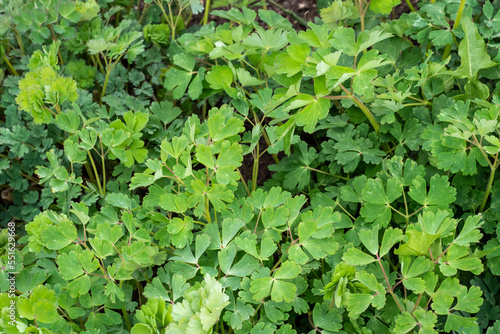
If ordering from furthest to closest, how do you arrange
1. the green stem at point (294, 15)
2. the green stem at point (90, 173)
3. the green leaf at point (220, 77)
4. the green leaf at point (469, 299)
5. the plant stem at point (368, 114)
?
the green stem at point (294, 15), the green stem at point (90, 173), the green leaf at point (220, 77), the plant stem at point (368, 114), the green leaf at point (469, 299)

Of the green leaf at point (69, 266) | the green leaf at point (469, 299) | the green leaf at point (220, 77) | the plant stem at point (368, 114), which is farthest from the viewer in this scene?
the green leaf at point (220, 77)

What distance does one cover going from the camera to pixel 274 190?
1.61m

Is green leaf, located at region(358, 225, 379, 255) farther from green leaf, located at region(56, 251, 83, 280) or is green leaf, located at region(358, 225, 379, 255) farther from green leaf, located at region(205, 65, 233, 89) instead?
green leaf, located at region(56, 251, 83, 280)

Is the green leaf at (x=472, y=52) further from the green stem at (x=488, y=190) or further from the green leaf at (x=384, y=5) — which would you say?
the green stem at (x=488, y=190)

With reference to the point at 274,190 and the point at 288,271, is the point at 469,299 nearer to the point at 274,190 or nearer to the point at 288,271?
the point at 288,271

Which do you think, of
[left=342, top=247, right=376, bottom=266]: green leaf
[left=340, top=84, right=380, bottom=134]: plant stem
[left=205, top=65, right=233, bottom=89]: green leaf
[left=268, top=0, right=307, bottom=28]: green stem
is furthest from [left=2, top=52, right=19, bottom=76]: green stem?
[left=342, top=247, right=376, bottom=266]: green leaf

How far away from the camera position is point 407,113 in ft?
5.94

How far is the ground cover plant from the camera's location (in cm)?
141

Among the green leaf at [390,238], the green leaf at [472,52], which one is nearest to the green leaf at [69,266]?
the green leaf at [390,238]

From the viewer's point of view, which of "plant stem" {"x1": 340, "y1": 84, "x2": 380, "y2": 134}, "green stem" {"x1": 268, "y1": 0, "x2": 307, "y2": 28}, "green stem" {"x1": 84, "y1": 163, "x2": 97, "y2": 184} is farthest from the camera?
"green stem" {"x1": 268, "y1": 0, "x2": 307, "y2": 28}

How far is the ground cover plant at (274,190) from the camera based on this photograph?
4.64ft

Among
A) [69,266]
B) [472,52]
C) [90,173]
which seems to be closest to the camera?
[69,266]

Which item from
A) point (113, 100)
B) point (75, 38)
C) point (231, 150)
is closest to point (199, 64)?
point (113, 100)

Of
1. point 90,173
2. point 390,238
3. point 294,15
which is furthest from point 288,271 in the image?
point 294,15
